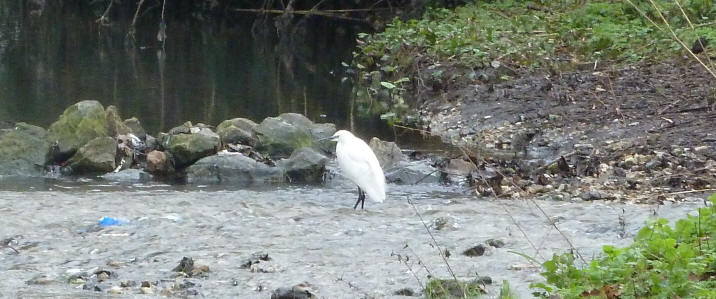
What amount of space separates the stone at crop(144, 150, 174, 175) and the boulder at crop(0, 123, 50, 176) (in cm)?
111

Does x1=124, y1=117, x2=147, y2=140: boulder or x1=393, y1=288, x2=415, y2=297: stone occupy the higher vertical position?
x1=393, y1=288, x2=415, y2=297: stone

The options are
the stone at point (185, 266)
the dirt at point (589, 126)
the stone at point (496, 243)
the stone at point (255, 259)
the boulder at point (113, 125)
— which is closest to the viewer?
the stone at point (185, 266)

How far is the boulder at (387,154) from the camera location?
1237 cm

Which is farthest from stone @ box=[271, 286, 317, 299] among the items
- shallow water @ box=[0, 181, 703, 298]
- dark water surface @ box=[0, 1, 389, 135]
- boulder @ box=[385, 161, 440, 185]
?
dark water surface @ box=[0, 1, 389, 135]

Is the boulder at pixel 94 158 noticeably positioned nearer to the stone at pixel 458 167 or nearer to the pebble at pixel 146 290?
the stone at pixel 458 167

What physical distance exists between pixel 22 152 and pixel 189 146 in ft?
5.72

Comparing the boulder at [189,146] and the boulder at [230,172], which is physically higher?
the boulder at [189,146]

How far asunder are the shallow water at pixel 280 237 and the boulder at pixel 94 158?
1.04 meters

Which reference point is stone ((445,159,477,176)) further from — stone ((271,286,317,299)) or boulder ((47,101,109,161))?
stone ((271,286,317,299))

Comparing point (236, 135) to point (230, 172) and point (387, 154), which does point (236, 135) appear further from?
point (387, 154)

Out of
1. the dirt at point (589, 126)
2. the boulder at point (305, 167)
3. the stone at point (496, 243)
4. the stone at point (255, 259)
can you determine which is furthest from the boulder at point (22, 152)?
the stone at point (496, 243)

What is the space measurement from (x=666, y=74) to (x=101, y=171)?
7.45m

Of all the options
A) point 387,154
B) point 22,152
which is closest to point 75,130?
point 22,152

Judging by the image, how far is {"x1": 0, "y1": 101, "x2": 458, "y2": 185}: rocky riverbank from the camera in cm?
1176
